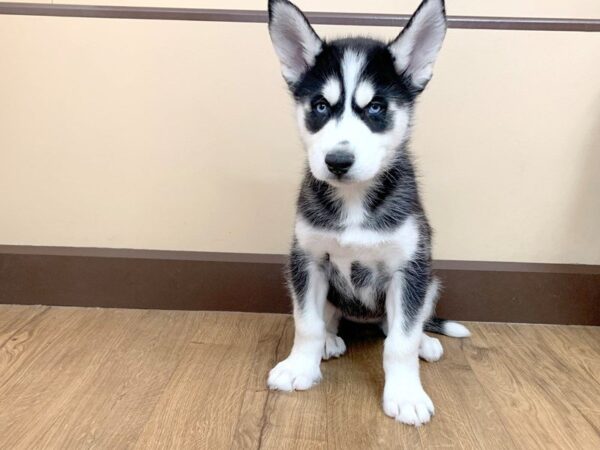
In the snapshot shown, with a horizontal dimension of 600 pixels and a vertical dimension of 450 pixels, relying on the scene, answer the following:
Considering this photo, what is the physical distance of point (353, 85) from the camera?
1.43m

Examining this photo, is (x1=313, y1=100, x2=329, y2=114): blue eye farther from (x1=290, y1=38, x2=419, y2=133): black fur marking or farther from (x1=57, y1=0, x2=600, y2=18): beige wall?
(x1=57, y1=0, x2=600, y2=18): beige wall

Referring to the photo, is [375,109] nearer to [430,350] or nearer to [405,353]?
[405,353]

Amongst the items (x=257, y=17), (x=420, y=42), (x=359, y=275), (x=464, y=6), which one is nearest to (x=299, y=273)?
(x=359, y=275)

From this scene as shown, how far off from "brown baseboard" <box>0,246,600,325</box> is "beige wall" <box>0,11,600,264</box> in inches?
2.3

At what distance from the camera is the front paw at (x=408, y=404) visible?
1.45 m

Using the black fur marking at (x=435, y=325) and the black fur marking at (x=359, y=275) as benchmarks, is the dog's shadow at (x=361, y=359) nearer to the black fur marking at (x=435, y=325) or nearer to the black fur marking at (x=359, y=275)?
the black fur marking at (x=435, y=325)

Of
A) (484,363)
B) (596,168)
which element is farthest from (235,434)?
(596,168)

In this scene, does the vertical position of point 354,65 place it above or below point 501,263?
above

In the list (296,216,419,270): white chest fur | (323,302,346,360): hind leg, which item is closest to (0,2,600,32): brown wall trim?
(296,216,419,270): white chest fur

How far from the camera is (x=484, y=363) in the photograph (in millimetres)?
1819

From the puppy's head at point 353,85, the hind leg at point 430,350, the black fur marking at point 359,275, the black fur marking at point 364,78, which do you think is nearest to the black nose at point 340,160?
the puppy's head at point 353,85

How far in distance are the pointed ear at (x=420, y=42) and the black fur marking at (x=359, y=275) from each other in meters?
0.56

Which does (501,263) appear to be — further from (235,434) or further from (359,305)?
(235,434)

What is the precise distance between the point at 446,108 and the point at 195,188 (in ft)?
3.33
